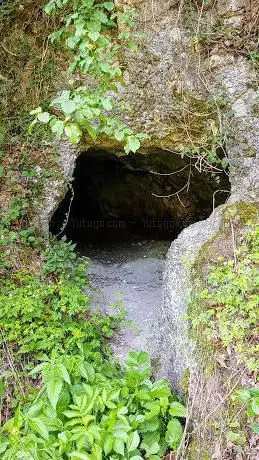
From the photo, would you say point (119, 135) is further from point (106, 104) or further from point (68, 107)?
point (68, 107)

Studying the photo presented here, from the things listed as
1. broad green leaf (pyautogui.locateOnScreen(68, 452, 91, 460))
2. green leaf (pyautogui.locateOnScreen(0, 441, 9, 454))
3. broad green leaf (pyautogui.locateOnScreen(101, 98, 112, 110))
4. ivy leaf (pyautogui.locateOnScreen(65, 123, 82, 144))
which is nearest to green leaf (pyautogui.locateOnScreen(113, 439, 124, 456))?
broad green leaf (pyautogui.locateOnScreen(68, 452, 91, 460))

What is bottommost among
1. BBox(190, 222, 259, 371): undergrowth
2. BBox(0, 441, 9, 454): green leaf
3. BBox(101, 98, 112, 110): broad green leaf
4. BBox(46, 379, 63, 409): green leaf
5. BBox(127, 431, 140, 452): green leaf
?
BBox(0, 441, 9, 454): green leaf

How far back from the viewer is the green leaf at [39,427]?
88.5 inches

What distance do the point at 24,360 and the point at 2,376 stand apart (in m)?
0.24

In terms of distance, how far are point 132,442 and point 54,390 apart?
576 millimetres

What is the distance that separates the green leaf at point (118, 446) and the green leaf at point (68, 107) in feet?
6.63

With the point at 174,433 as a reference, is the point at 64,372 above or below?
above

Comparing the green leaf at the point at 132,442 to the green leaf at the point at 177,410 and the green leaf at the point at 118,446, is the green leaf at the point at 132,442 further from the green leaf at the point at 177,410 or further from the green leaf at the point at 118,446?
the green leaf at the point at 177,410

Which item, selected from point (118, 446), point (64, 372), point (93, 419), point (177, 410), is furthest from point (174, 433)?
point (64, 372)

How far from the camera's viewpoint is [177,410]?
258 centimetres

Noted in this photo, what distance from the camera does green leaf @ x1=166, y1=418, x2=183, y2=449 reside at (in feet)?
8.29

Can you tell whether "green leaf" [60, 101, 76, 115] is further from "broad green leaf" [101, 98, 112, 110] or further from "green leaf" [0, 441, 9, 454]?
"green leaf" [0, 441, 9, 454]

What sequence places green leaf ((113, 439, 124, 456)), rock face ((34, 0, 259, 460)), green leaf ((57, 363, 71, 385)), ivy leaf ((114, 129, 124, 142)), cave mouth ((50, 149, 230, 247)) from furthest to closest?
cave mouth ((50, 149, 230, 247)) → rock face ((34, 0, 259, 460)) → ivy leaf ((114, 129, 124, 142)) → green leaf ((57, 363, 71, 385)) → green leaf ((113, 439, 124, 456))

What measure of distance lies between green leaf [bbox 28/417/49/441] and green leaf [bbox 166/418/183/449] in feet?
2.69
